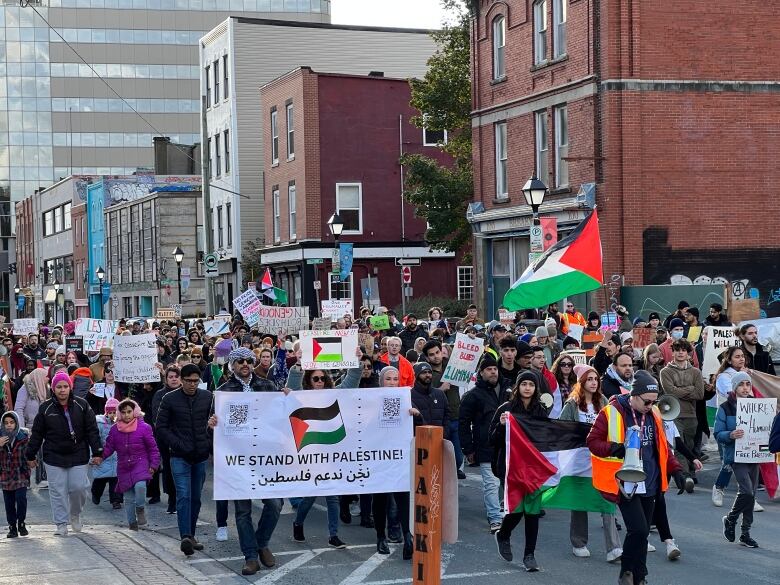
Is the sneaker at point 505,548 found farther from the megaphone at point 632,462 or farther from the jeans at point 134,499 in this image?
the jeans at point 134,499

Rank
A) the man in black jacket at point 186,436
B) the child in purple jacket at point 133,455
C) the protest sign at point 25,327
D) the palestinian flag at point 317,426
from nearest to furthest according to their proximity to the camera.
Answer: the palestinian flag at point 317,426 → the man in black jacket at point 186,436 → the child in purple jacket at point 133,455 → the protest sign at point 25,327

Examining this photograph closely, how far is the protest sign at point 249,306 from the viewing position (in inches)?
1001

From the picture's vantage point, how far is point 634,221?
99.7ft

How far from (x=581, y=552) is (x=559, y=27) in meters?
23.0

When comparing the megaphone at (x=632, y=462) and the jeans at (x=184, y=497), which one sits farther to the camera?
the jeans at (x=184, y=497)

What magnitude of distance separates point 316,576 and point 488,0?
27.3 meters

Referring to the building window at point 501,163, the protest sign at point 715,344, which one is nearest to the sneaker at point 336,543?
the protest sign at point 715,344

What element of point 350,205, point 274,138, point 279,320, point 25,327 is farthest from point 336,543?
point 274,138

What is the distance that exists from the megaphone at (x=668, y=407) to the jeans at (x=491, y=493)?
6.05 ft

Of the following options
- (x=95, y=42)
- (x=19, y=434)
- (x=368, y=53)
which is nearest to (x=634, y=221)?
(x=19, y=434)

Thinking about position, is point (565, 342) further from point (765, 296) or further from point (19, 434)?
point (765, 296)

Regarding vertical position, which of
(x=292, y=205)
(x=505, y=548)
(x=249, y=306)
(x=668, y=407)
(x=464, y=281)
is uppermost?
(x=292, y=205)

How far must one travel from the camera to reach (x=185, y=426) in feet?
38.6

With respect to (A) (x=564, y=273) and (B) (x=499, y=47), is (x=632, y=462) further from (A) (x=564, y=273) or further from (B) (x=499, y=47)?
(B) (x=499, y=47)
